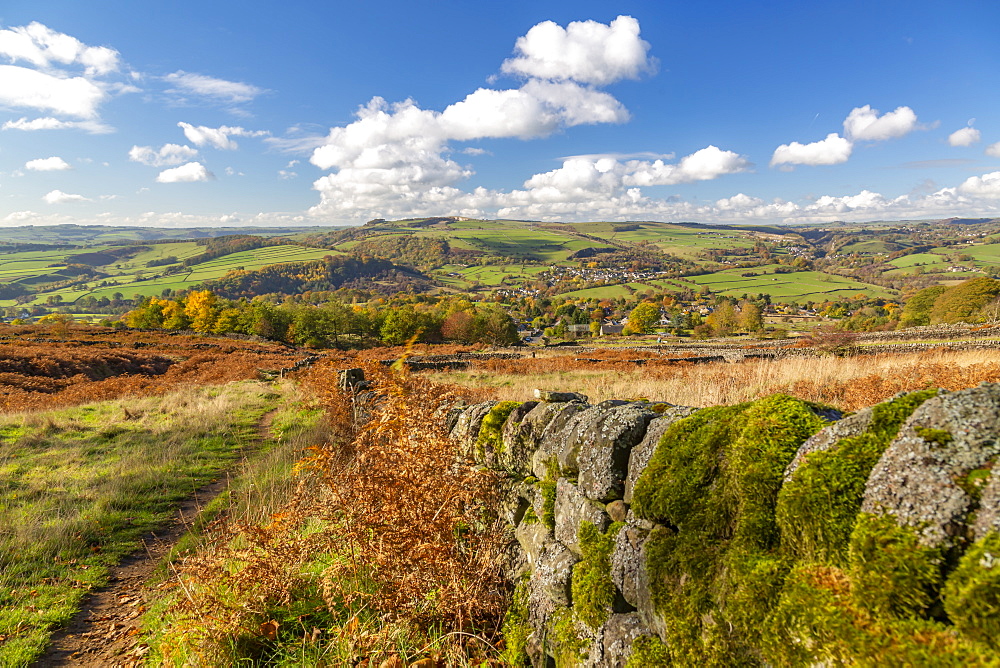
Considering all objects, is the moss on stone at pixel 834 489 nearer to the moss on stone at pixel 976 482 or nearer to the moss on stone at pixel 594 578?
the moss on stone at pixel 976 482

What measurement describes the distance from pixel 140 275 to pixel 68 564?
199585 mm

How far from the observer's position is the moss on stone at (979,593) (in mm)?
1393

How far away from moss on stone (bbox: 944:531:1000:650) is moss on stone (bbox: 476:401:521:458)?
12.6 feet

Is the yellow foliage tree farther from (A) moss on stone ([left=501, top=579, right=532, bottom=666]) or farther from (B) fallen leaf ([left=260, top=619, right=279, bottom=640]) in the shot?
(A) moss on stone ([left=501, top=579, right=532, bottom=666])

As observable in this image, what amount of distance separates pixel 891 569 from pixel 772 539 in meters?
0.56

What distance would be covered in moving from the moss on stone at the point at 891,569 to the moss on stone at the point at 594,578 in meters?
1.53

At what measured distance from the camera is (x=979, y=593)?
4.60ft

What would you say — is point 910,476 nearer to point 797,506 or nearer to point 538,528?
point 797,506

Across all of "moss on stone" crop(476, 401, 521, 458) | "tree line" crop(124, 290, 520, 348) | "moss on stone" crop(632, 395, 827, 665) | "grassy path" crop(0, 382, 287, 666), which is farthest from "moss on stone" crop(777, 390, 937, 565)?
"tree line" crop(124, 290, 520, 348)

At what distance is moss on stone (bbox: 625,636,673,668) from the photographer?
2.49 metres

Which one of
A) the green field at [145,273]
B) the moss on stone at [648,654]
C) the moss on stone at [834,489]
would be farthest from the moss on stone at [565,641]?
the green field at [145,273]

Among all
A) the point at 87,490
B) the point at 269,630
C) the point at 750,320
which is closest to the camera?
the point at 269,630

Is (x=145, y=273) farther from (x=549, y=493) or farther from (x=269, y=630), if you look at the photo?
(x=549, y=493)

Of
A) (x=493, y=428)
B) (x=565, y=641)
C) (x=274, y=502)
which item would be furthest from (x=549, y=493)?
(x=274, y=502)
